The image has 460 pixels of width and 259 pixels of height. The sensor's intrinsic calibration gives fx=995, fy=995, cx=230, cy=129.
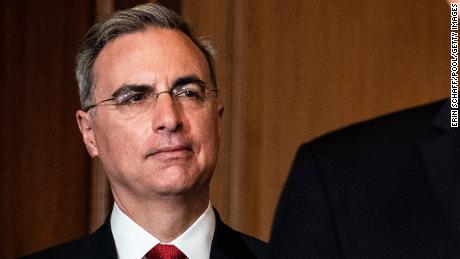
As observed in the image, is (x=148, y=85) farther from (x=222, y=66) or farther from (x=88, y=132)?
(x=222, y=66)

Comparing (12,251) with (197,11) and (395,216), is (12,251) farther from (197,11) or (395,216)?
(395,216)

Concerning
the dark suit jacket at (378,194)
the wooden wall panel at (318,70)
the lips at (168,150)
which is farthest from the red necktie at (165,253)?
the wooden wall panel at (318,70)

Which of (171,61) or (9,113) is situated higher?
(171,61)

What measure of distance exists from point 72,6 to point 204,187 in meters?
0.82

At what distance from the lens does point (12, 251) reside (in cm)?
222

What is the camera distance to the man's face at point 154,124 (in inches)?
61.9

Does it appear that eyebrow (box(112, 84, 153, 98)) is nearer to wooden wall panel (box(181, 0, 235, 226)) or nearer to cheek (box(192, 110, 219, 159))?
cheek (box(192, 110, 219, 159))

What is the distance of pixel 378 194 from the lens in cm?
93

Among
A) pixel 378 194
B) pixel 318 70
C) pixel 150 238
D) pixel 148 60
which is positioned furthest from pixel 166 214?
pixel 318 70

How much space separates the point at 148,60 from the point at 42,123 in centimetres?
67

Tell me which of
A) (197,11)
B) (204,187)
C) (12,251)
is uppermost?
(197,11)

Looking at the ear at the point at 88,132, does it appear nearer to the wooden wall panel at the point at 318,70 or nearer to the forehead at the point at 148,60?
the forehead at the point at 148,60

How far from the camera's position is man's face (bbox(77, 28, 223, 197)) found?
1.57 metres

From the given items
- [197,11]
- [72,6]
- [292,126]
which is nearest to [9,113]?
[72,6]
